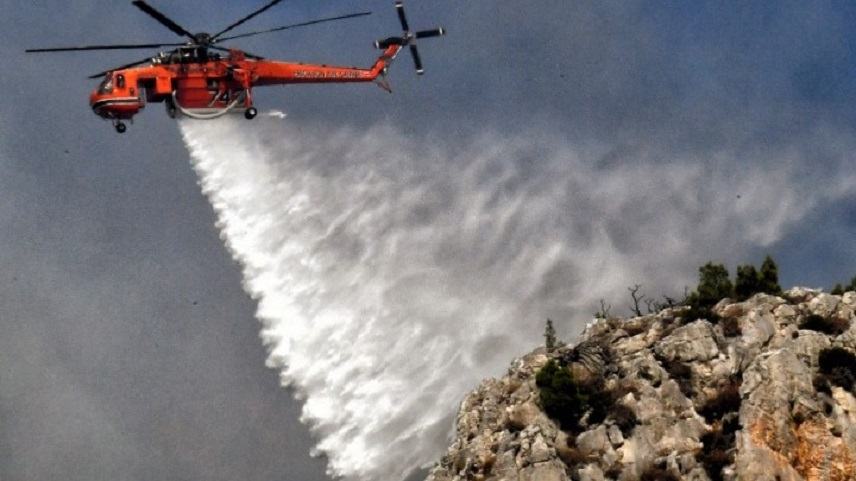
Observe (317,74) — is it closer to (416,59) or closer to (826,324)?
(416,59)

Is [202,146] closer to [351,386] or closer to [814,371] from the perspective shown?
[351,386]

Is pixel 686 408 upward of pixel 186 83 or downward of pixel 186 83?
downward

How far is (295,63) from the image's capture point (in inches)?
3558

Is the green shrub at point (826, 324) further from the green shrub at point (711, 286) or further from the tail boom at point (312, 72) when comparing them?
the tail boom at point (312, 72)

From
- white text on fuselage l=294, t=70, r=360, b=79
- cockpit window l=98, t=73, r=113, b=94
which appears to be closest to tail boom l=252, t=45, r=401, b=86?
white text on fuselage l=294, t=70, r=360, b=79

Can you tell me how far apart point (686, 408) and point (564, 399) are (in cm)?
637

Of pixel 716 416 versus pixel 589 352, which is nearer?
pixel 716 416

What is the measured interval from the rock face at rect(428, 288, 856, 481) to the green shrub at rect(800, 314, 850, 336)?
156 mm

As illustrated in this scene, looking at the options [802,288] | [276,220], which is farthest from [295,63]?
[802,288]

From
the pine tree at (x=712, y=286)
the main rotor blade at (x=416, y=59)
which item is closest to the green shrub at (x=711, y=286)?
the pine tree at (x=712, y=286)

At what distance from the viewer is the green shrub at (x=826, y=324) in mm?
79312

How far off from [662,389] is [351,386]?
76.1 ft

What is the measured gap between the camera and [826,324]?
79.6 metres

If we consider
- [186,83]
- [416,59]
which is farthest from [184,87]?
[416,59]
